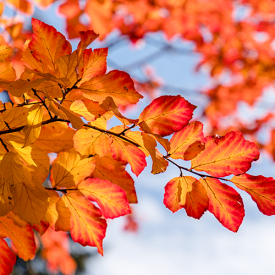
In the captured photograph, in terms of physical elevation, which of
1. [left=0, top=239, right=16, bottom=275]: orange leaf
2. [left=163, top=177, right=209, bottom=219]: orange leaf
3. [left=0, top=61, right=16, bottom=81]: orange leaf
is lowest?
[left=0, top=239, right=16, bottom=275]: orange leaf

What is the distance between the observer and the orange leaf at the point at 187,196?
48 centimetres

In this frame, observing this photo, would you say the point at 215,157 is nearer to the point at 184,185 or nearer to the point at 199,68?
the point at 184,185

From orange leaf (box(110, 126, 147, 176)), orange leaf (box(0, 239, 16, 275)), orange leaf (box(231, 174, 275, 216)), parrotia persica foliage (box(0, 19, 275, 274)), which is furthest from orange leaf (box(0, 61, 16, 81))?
orange leaf (box(231, 174, 275, 216))

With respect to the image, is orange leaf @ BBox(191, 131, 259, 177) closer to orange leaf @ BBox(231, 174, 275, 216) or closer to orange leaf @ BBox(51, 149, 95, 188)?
orange leaf @ BBox(231, 174, 275, 216)

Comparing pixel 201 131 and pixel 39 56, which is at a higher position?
pixel 39 56

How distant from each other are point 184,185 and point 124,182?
0.12 meters

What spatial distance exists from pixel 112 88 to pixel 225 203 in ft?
0.96

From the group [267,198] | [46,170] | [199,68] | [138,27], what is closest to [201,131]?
[267,198]

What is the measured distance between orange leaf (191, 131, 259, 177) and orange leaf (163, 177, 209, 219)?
3cm

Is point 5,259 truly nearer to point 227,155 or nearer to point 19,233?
point 19,233

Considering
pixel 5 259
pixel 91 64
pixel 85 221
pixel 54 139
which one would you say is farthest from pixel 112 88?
pixel 5 259

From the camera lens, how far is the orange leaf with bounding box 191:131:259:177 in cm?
46

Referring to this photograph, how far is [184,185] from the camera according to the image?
19.1 inches

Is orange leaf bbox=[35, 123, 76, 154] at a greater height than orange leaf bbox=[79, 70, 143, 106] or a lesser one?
lesser
